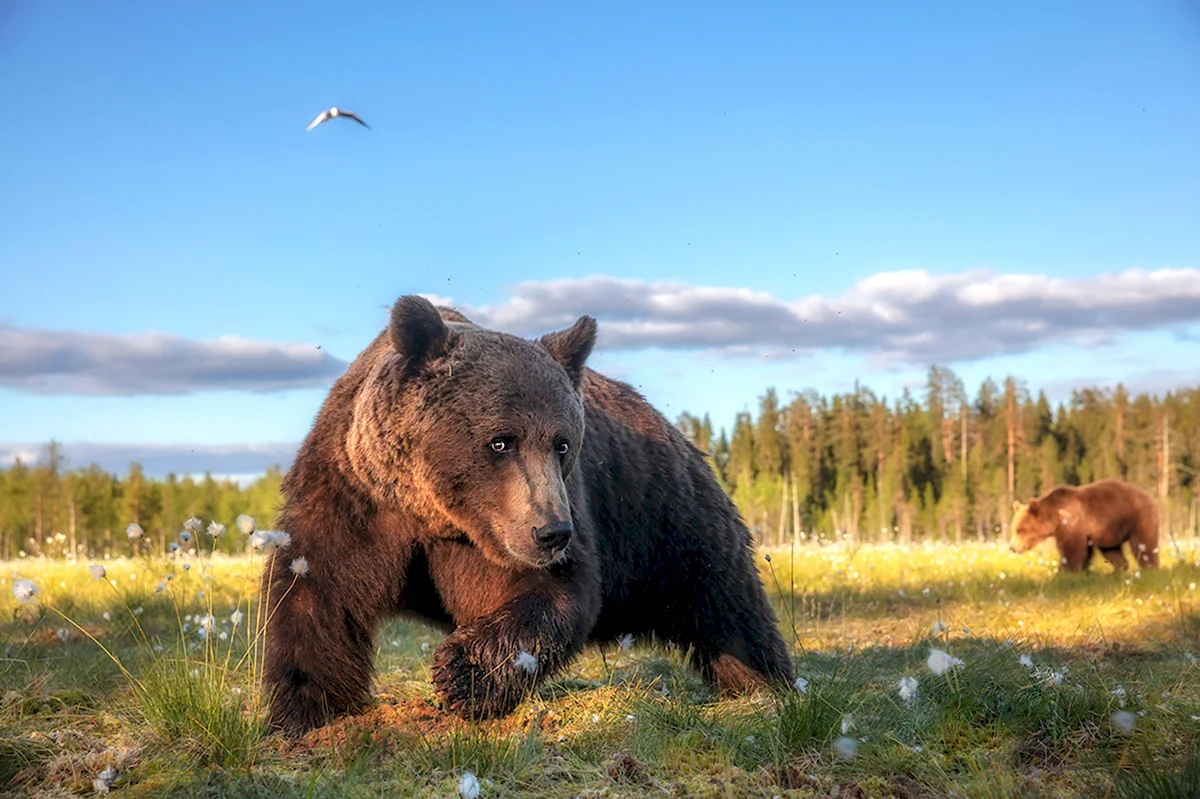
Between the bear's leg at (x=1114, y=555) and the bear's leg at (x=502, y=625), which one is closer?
the bear's leg at (x=502, y=625)

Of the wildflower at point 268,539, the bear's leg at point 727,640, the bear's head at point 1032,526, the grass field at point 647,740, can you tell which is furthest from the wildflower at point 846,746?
the bear's head at point 1032,526

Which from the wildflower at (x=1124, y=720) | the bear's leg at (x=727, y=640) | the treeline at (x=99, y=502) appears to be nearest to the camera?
the wildflower at (x=1124, y=720)

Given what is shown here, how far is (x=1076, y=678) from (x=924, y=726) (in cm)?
124

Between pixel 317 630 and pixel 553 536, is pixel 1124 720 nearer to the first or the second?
pixel 553 536

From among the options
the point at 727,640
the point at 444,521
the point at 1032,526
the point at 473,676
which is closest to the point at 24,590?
the point at 444,521

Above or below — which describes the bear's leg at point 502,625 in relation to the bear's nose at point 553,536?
below

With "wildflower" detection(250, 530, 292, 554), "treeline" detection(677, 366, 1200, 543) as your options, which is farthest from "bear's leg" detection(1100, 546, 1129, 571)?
"treeline" detection(677, 366, 1200, 543)

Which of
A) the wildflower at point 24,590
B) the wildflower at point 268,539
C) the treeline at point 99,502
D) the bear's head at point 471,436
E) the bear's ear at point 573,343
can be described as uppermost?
the bear's ear at point 573,343

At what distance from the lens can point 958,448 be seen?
62.4m

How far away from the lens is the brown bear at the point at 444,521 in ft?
14.5

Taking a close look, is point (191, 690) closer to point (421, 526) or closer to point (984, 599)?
point (421, 526)

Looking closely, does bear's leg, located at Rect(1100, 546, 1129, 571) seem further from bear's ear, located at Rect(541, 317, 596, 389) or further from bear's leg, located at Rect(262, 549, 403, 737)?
bear's leg, located at Rect(262, 549, 403, 737)

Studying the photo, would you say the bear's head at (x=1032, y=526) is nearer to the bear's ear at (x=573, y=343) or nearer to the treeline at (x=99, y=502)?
the bear's ear at (x=573, y=343)

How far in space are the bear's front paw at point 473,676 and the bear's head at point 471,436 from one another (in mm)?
439
